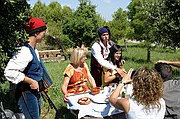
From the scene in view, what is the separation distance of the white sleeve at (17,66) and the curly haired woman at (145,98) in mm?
1151

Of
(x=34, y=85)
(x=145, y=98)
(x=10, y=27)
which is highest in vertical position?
(x=10, y=27)

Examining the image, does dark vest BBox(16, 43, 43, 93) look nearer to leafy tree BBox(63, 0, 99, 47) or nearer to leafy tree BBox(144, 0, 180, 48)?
leafy tree BBox(144, 0, 180, 48)

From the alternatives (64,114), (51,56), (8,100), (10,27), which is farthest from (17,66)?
(51,56)

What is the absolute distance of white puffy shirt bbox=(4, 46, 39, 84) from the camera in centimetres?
361

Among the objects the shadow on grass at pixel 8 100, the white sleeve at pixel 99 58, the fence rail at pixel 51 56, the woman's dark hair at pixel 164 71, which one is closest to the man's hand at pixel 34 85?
the woman's dark hair at pixel 164 71

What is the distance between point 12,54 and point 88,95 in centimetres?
160

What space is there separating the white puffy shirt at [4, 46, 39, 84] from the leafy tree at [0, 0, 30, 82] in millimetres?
149

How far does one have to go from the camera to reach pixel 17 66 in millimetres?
3633

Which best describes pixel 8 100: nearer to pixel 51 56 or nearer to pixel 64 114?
pixel 64 114

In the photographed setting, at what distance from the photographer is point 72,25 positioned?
920 inches

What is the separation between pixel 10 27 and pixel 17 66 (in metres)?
0.52

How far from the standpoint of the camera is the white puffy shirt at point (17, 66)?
3606 mm

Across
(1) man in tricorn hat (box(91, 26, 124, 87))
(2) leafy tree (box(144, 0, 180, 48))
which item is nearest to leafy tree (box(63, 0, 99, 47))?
(2) leafy tree (box(144, 0, 180, 48))

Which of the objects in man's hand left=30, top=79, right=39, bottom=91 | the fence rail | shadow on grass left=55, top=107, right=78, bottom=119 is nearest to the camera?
man's hand left=30, top=79, right=39, bottom=91
